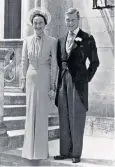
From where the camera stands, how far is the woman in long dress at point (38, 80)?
339cm

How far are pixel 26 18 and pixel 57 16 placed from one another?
0.29 meters

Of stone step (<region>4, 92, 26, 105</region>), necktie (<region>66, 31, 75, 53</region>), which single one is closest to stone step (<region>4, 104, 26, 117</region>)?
stone step (<region>4, 92, 26, 105</region>)

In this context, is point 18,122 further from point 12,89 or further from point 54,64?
point 54,64

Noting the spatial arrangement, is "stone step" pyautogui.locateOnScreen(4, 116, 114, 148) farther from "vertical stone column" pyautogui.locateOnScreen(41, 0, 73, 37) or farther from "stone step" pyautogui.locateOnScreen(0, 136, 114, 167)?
"vertical stone column" pyautogui.locateOnScreen(41, 0, 73, 37)

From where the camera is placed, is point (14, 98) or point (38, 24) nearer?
point (38, 24)

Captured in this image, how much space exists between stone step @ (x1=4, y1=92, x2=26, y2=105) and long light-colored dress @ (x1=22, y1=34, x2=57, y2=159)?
0.23 meters

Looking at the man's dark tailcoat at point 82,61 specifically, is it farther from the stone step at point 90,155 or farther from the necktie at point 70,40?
the stone step at point 90,155

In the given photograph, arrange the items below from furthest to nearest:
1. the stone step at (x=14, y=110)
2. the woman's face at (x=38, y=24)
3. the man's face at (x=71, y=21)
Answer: the stone step at (x=14, y=110), the woman's face at (x=38, y=24), the man's face at (x=71, y=21)

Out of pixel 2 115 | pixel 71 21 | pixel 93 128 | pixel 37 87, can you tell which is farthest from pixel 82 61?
pixel 2 115

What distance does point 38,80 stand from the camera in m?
3.40

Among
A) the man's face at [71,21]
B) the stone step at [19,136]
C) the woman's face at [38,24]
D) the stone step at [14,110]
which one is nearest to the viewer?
the man's face at [71,21]

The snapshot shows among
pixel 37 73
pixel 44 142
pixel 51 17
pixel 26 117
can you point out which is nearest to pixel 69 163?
pixel 44 142

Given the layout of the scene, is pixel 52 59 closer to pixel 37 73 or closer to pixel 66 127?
pixel 37 73

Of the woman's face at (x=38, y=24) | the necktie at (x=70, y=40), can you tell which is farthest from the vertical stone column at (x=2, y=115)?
the necktie at (x=70, y=40)
